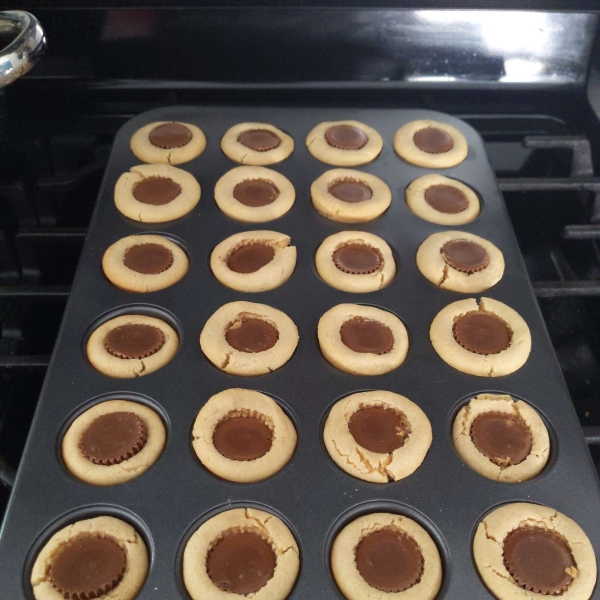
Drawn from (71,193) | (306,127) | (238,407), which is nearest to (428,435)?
(238,407)

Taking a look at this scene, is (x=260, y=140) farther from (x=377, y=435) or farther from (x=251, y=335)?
(x=377, y=435)

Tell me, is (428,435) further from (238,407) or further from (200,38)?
(200,38)

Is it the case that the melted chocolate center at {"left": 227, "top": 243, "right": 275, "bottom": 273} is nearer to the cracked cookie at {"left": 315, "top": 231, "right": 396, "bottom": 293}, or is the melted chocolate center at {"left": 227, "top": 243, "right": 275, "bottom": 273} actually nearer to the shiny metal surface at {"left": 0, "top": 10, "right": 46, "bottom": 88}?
the cracked cookie at {"left": 315, "top": 231, "right": 396, "bottom": 293}

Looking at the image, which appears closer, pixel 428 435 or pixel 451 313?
pixel 428 435

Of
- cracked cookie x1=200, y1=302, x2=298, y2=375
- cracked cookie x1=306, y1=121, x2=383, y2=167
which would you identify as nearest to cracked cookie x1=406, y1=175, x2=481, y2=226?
cracked cookie x1=306, y1=121, x2=383, y2=167

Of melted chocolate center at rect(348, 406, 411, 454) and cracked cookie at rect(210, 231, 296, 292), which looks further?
cracked cookie at rect(210, 231, 296, 292)
